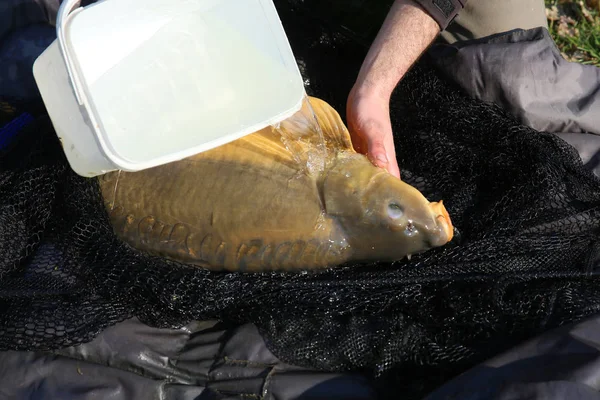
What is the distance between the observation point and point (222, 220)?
199 centimetres

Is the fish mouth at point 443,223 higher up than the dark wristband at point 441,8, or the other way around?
the dark wristband at point 441,8

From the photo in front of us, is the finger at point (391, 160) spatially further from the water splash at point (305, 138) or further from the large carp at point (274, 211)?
the water splash at point (305, 138)

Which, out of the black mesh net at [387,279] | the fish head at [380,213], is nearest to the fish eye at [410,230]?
the fish head at [380,213]

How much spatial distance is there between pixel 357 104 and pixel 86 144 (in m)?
1.05

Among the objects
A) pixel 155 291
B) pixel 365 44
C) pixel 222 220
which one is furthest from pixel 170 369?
pixel 365 44

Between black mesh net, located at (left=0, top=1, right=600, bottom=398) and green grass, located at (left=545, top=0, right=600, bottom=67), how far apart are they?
1833 mm

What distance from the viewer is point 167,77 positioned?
71.1 inches

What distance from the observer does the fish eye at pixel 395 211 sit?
198 centimetres

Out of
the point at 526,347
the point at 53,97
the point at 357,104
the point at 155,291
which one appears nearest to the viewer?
the point at 526,347

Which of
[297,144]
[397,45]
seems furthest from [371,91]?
[297,144]

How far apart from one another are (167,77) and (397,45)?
1.07 m

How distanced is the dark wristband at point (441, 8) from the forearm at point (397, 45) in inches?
0.7

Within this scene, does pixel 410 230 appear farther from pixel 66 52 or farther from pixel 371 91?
pixel 66 52

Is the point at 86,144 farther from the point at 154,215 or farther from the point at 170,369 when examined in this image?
the point at 170,369
